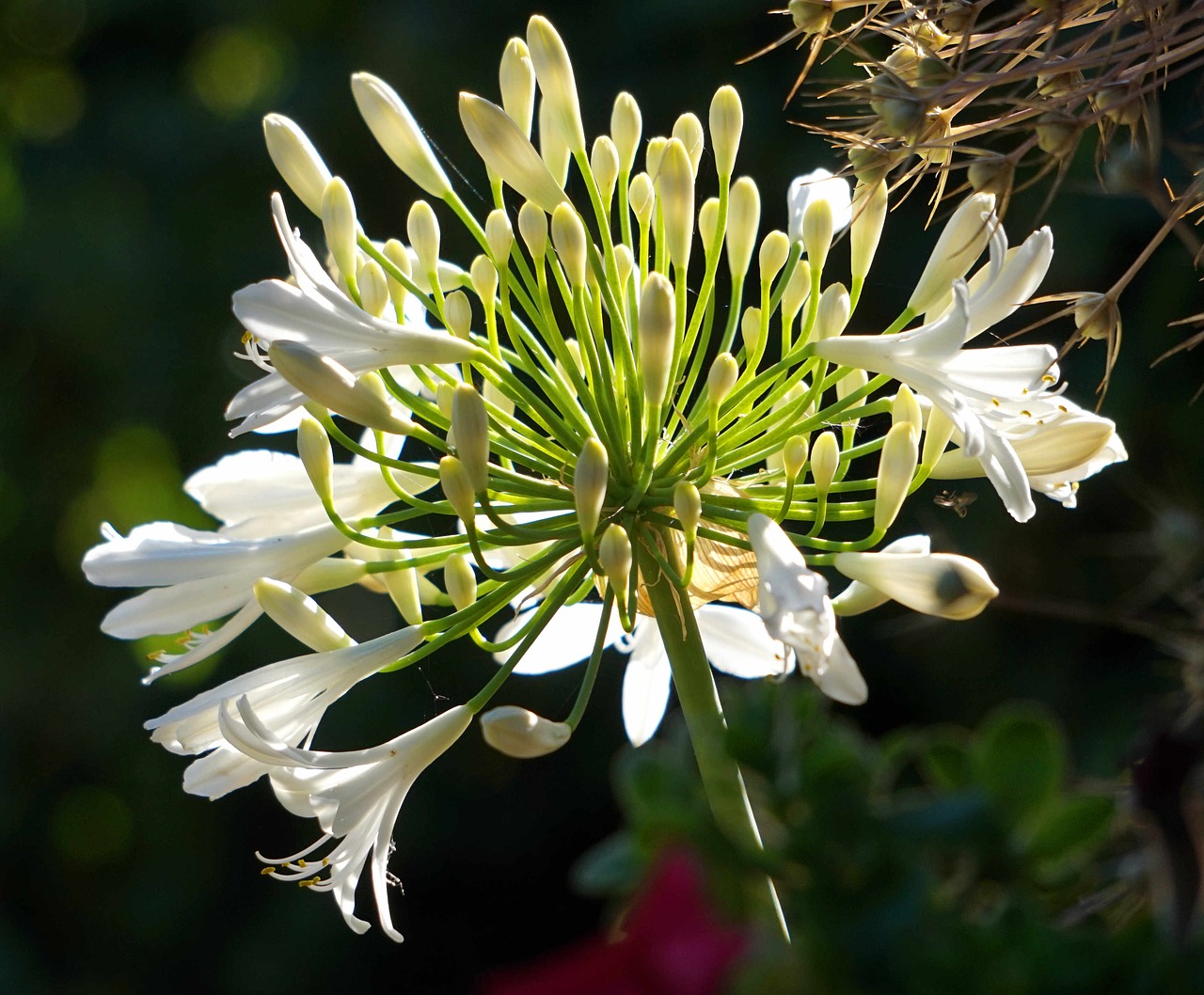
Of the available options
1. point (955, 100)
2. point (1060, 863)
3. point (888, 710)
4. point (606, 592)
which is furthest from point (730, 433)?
point (888, 710)

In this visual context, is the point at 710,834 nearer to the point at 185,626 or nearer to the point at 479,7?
the point at 185,626

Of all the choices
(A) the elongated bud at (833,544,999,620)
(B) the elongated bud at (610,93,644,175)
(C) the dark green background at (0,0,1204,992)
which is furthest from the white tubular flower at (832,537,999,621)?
(C) the dark green background at (0,0,1204,992)

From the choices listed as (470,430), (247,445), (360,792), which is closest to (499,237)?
(470,430)

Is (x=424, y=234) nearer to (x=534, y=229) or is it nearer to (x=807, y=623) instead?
(x=534, y=229)

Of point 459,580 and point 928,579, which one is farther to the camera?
point 459,580

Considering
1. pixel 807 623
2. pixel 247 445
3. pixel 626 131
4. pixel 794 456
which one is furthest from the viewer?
pixel 247 445

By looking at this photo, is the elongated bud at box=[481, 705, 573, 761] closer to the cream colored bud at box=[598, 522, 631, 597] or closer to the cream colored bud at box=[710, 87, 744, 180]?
the cream colored bud at box=[598, 522, 631, 597]
